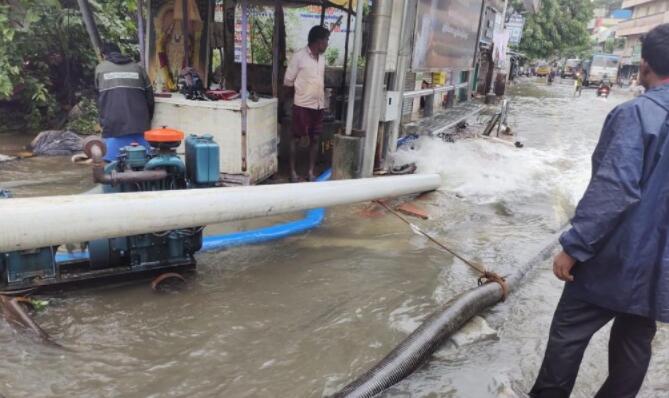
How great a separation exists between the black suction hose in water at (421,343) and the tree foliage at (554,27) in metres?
35.0

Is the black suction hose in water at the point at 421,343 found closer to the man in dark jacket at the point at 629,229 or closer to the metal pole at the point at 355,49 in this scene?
the man in dark jacket at the point at 629,229

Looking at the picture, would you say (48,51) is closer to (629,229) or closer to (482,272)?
(482,272)

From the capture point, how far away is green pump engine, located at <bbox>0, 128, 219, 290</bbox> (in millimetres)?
3283

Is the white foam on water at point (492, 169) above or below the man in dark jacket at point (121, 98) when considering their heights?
below

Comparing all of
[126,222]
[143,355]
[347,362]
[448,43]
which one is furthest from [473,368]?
[448,43]

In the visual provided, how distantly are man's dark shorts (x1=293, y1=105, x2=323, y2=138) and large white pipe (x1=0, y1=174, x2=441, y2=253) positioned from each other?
2588mm

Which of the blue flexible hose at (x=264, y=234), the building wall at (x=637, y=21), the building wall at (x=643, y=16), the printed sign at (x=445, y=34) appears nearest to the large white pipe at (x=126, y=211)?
the blue flexible hose at (x=264, y=234)

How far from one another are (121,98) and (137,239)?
218cm

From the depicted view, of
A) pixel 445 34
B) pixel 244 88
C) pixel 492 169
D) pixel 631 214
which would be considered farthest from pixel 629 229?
pixel 445 34

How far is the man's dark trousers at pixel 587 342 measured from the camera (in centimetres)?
241

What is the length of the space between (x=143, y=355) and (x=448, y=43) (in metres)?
8.55

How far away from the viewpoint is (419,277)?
14.1 ft

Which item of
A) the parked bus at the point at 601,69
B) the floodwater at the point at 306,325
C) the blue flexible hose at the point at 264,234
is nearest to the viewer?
the floodwater at the point at 306,325

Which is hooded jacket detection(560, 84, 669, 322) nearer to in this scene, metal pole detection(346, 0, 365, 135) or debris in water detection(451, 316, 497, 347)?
debris in water detection(451, 316, 497, 347)
